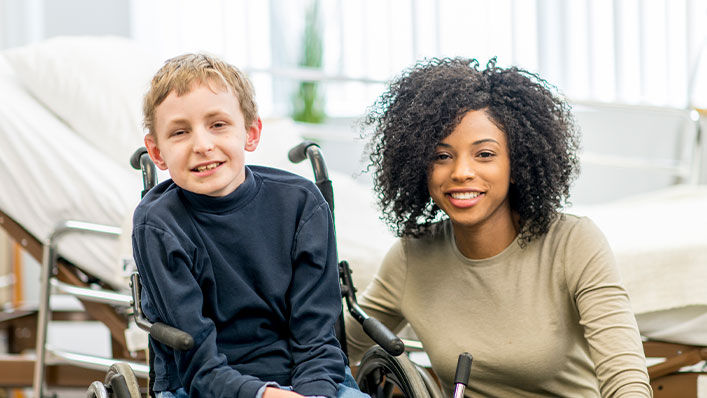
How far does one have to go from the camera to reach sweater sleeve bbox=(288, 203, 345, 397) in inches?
49.4

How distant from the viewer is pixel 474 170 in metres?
1.34

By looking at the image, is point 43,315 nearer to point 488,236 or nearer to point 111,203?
point 111,203

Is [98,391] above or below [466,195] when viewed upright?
below

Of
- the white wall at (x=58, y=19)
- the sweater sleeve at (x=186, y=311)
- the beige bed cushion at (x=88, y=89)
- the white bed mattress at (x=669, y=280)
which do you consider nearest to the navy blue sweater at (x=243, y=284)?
the sweater sleeve at (x=186, y=311)

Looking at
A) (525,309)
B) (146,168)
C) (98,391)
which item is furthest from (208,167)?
(525,309)

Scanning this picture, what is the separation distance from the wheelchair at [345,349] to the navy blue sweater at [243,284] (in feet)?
0.15

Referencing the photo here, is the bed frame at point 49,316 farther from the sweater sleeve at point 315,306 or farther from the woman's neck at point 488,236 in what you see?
the woman's neck at point 488,236

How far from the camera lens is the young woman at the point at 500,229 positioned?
135 centimetres

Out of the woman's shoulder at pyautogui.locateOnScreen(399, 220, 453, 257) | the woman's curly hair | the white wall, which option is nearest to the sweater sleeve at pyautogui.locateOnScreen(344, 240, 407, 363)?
the woman's shoulder at pyautogui.locateOnScreen(399, 220, 453, 257)

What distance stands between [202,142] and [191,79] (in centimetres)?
10

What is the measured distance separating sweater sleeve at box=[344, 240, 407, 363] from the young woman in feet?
0.18

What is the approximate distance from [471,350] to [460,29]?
2.58 metres

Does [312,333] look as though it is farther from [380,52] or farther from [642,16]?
[380,52]

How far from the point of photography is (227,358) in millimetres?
1264
